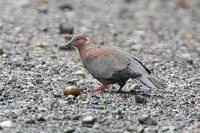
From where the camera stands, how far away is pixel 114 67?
28.9 feet

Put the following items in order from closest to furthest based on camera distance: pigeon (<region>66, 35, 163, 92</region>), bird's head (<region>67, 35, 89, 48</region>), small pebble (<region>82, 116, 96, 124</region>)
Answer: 1. small pebble (<region>82, 116, 96, 124</region>)
2. pigeon (<region>66, 35, 163, 92</region>)
3. bird's head (<region>67, 35, 89, 48</region>)

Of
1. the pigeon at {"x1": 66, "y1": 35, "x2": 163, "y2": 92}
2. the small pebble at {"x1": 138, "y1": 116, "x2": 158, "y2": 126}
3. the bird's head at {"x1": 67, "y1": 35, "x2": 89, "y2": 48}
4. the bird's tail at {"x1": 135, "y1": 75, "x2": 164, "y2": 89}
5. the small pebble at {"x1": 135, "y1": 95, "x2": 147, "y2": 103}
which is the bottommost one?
the small pebble at {"x1": 138, "y1": 116, "x2": 158, "y2": 126}

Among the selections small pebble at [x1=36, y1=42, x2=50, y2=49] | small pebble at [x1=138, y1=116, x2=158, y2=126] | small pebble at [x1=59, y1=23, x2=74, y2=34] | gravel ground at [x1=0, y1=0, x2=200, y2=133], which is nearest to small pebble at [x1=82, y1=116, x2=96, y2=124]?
gravel ground at [x1=0, y1=0, x2=200, y2=133]

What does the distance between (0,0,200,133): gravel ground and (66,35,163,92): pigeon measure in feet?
0.61

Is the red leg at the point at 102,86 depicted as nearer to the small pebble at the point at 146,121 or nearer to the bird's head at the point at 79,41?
the bird's head at the point at 79,41

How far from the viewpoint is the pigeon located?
872 cm

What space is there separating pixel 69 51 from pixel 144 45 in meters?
1.80

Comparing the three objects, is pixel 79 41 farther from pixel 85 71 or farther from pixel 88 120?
pixel 88 120

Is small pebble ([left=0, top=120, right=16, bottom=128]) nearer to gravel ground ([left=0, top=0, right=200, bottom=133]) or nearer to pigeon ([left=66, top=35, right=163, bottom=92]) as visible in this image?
gravel ground ([left=0, top=0, right=200, bottom=133])

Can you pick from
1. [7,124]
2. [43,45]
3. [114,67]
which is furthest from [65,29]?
[7,124]

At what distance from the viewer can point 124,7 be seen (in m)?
19.5

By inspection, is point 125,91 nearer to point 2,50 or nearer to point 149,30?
point 2,50

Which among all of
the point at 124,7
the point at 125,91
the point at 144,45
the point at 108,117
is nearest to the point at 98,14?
the point at 124,7

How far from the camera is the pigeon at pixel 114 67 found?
343 inches
